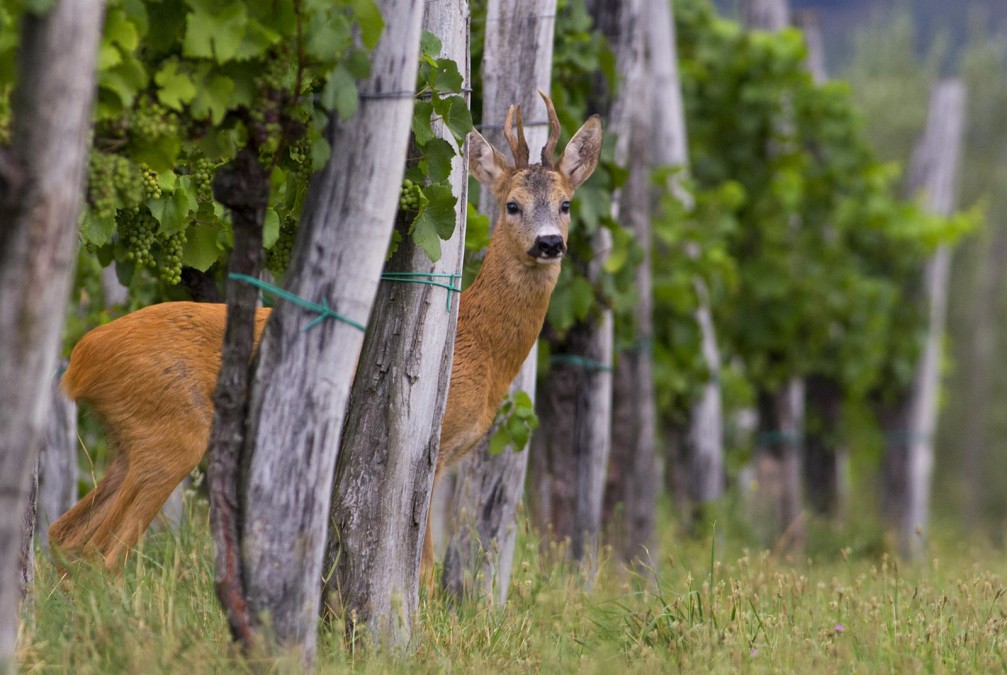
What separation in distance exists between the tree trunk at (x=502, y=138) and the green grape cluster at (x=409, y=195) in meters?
1.73

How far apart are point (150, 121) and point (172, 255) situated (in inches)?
51.1

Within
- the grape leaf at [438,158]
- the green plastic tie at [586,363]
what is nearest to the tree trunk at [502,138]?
the green plastic tie at [586,363]

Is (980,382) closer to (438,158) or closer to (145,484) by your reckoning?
(145,484)

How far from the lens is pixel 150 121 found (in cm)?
367

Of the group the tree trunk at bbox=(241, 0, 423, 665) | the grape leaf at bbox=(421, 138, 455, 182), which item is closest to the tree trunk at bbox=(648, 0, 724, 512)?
the grape leaf at bbox=(421, 138, 455, 182)

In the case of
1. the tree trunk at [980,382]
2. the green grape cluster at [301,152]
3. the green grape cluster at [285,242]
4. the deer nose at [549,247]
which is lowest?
the tree trunk at [980,382]

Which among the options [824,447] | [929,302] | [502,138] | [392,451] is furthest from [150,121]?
[824,447]

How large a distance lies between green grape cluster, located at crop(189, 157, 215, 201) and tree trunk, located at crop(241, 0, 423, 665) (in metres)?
1.01

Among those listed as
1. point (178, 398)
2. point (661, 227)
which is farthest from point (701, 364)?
point (178, 398)

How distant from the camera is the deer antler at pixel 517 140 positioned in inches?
227

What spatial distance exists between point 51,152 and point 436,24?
220 centimetres

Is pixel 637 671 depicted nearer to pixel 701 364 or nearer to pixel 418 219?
pixel 418 219

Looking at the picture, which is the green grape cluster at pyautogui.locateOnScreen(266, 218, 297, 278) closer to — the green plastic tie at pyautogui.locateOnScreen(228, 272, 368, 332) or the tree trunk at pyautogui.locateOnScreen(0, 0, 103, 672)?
the green plastic tie at pyautogui.locateOnScreen(228, 272, 368, 332)

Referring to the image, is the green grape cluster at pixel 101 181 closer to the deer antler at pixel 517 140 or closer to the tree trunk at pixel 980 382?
the deer antler at pixel 517 140
